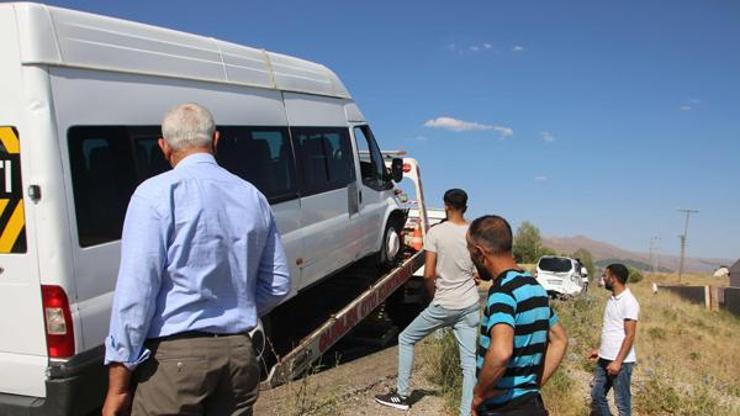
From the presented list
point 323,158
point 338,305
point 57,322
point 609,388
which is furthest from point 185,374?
point 338,305

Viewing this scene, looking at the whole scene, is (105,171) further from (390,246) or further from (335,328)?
(390,246)

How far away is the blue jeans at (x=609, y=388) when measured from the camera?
5.65 meters

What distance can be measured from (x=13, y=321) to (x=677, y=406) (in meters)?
6.48

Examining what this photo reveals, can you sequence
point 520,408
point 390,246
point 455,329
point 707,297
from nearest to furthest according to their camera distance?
point 520,408, point 455,329, point 390,246, point 707,297

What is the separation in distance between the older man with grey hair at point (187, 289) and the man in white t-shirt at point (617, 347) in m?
3.95

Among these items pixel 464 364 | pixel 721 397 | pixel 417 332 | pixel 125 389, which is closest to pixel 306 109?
pixel 417 332

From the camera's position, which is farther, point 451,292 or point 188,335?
point 451,292

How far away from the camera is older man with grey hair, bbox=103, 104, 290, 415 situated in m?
2.29

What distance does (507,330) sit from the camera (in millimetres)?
2795

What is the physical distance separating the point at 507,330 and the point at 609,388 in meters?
3.52

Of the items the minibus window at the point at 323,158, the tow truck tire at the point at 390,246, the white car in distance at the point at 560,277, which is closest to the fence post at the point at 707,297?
the white car in distance at the point at 560,277

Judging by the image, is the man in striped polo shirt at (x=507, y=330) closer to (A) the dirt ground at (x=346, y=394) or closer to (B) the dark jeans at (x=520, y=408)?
(B) the dark jeans at (x=520, y=408)

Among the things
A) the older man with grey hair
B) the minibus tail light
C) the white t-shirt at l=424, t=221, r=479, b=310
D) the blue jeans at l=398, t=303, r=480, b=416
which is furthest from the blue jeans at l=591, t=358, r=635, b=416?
the minibus tail light

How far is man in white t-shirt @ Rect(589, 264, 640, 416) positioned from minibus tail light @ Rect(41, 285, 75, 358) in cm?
426
